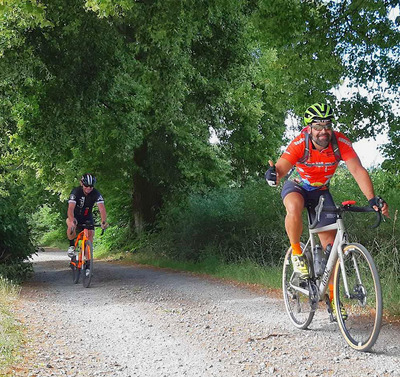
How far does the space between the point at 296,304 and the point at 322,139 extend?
2.08 meters

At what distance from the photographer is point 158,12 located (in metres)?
12.3

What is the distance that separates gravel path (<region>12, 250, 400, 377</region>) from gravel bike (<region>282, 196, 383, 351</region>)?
0.22m

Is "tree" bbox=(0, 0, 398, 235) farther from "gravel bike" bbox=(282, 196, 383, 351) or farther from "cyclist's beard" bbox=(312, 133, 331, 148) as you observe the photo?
"gravel bike" bbox=(282, 196, 383, 351)

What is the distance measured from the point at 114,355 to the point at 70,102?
9.56 m

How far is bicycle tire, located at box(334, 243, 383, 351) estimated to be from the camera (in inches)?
190

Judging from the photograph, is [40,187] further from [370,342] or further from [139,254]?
[370,342]

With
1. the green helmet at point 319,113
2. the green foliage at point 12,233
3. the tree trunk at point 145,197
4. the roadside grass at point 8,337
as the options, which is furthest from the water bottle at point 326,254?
the tree trunk at point 145,197

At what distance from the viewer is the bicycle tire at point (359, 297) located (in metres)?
4.83

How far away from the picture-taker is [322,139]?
18.2ft

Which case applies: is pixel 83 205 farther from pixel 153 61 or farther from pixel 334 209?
pixel 334 209

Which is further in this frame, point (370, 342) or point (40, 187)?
point (40, 187)

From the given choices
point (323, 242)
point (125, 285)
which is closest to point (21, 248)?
point (125, 285)

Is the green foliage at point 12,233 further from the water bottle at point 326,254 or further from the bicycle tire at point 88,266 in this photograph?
the water bottle at point 326,254

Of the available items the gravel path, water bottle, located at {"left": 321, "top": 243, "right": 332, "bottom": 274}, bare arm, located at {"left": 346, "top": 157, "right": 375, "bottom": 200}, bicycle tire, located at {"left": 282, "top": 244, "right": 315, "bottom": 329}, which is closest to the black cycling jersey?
the gravel path
